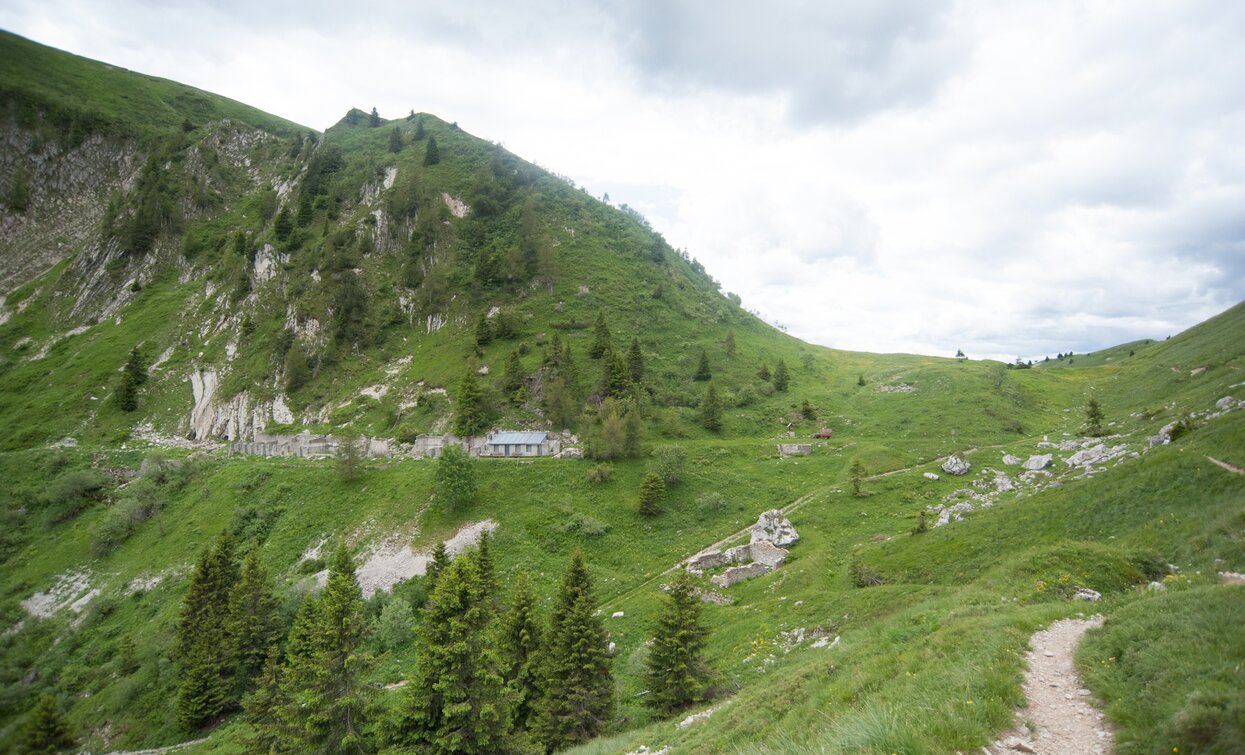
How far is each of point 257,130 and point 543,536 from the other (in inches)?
7883

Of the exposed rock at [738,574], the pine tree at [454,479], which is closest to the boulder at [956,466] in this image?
the exposed rock at [738,574]

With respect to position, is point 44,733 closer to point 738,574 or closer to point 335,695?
point 335,695

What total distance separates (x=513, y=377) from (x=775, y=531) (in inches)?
1906

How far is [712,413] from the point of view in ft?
256

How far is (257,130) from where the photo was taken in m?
172

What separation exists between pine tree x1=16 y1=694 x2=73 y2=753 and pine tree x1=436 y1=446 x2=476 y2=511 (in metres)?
33.0

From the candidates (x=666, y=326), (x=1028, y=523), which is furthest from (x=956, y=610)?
(x=666, y=326)

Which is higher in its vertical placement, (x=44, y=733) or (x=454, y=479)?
(x=454, y=479)

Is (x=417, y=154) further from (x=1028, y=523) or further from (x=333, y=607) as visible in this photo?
(x=1028, y=523)

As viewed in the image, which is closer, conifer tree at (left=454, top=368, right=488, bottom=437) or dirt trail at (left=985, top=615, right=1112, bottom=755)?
dirt trail at (left=985, top=615, right=1112, bottom=755)

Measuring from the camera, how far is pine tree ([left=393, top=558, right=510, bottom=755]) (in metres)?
23.6

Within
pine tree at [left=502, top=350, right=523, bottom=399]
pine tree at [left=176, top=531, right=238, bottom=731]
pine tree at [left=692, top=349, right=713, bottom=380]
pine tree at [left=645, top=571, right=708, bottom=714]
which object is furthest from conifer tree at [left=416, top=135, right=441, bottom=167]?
pine tree at [left=645, top=571, right=708, bottom=714]

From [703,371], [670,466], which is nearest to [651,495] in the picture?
[670,466]

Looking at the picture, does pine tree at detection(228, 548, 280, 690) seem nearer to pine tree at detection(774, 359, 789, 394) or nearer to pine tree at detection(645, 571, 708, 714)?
pine tree at detection(645, 571, 708, 714)
